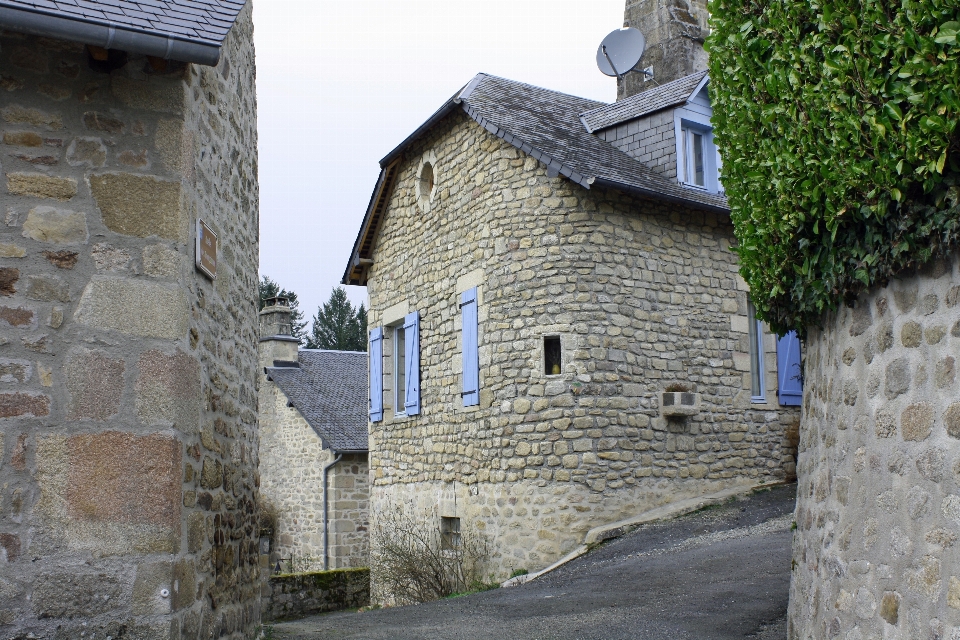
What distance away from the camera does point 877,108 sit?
3.62m

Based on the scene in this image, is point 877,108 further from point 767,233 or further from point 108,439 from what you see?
point 108,439

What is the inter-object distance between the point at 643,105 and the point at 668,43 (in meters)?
3.78

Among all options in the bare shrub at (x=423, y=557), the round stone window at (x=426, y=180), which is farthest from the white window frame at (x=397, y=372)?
the round stone window at (x=426, y=180)

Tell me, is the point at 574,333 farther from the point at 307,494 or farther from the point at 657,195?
the point at 307,494

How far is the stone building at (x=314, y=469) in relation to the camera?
1741 cm

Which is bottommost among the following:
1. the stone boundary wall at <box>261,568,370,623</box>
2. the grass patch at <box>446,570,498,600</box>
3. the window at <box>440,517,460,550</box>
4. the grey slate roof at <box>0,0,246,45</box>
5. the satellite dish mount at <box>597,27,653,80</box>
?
the stone boundary wall at <box>261,568,370,623</box>

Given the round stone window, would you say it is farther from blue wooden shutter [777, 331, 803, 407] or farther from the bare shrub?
blue wooden shutter [777, 331, 803, 407]

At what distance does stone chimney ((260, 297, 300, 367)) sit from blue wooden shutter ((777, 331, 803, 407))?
13.0 meters

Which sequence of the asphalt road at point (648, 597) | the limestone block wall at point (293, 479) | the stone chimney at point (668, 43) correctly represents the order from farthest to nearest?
the limestone block wall at point (293, 479)
the stone chimney at point (668, 43)
the asphalt road at point (648, 597)

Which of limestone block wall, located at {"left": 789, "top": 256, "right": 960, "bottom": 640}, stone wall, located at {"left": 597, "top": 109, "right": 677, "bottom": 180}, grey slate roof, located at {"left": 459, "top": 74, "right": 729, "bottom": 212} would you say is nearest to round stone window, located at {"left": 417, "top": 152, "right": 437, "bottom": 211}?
grey slate roof, located at {"left": 459, "top": 74, "right": 729, "bottom": 212}

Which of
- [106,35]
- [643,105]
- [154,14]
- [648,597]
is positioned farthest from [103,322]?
[643,105]

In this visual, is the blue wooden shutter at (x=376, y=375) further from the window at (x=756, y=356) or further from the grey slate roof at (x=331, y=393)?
the window at (x=756, y=356)

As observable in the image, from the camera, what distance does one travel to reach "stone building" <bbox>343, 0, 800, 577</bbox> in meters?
9.94

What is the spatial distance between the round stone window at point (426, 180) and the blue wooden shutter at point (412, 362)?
148cm
